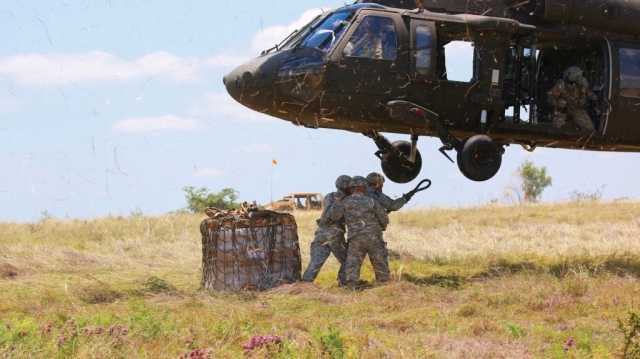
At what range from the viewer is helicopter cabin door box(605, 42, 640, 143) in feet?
37.2

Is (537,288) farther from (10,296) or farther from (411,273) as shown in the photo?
(10,296)

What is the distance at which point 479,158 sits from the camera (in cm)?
1070

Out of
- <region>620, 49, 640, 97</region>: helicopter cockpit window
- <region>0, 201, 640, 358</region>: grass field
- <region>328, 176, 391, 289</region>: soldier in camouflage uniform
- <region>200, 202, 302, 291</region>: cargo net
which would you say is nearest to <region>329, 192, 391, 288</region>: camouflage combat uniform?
<region>328, 176, 391, 289</region>: soldier in camouflage uniform

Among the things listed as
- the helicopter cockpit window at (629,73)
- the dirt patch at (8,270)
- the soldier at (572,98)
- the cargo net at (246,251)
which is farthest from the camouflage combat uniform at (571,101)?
the dirt patch at (8,270)

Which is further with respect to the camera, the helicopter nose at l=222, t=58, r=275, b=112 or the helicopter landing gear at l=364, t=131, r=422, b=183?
the helicopter landing gear at l=364, t=131, r=422, b=183

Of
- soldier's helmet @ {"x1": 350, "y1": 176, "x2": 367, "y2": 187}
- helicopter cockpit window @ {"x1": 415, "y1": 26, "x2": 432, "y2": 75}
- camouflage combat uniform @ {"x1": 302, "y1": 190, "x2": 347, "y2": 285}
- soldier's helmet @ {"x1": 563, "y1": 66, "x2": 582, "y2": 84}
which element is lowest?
camouflage combat uniform @ {"x1": 302, "y1": 190, "x2": 347, "y2": 285}

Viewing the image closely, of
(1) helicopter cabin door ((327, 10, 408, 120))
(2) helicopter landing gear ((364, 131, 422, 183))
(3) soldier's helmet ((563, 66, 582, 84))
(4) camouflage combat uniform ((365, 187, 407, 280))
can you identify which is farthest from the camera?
(2) helicopter landing gear ((364, 131, 422, 183))

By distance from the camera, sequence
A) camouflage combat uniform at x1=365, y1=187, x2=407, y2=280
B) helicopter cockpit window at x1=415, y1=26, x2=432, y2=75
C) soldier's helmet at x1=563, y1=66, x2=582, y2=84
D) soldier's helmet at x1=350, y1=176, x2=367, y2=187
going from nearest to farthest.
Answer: helicopter cockpit window at x1=415, y1=26, x2=432, y2=75 < soldier's helmet at x1=350, y1=176, x2=367, y2=187 < camouflage combat uniform at x1=365, y1=187, x2=407, y2=280 < soldier's helmet at x1=563, y1=66, x2=582, y2=84

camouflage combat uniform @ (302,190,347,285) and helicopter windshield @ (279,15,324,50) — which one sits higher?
helicopter windshield @ (279,15,324,50)

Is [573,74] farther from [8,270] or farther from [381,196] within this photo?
[8,270]

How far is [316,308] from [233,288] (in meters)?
1.97

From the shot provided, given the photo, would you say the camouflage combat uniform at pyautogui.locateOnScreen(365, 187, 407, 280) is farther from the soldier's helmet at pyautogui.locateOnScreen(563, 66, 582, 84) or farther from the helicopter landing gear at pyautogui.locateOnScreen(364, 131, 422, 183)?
the soldier's helmet at pyautogui.locateOnScreen(563, 66, 582, 84)

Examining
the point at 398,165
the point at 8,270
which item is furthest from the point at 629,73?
the point at 8,270

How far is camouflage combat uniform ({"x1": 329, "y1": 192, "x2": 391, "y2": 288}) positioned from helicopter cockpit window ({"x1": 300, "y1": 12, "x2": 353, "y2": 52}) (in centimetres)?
191
